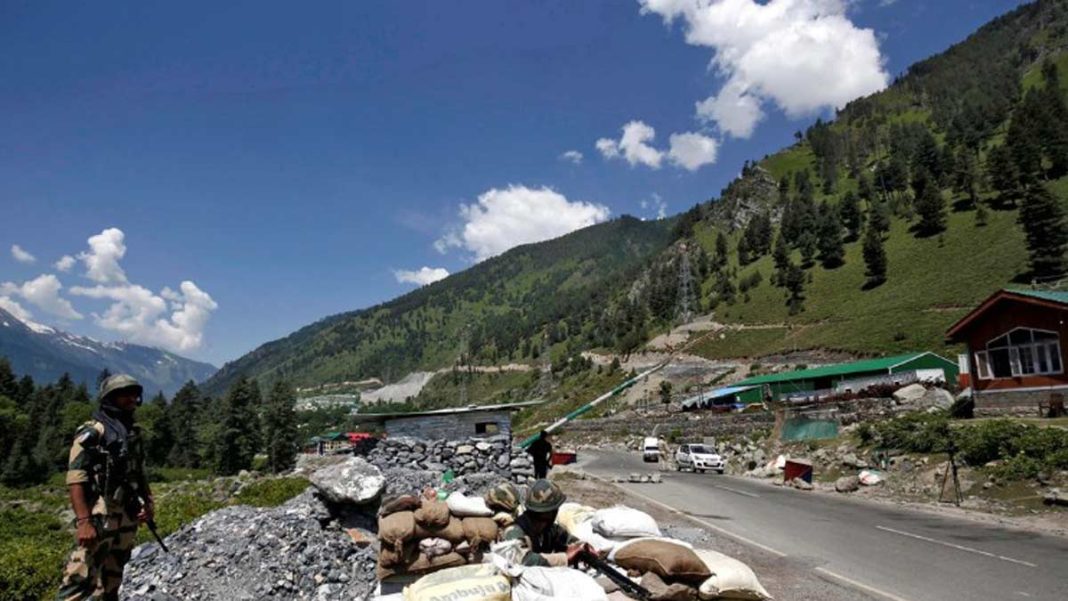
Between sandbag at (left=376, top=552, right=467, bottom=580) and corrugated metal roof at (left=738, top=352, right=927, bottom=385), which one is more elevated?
corrugated metal roof at (left=738, top=352, right=927, bottom=385)

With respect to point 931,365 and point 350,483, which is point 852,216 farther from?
point 350,483

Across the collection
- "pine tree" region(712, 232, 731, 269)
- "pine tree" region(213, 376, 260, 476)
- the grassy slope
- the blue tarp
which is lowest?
"pine tree" region(213, 376, 260, 476)

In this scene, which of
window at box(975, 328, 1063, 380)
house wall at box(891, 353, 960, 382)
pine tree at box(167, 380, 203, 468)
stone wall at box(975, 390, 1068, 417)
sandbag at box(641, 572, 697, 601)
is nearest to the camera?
sandbag at box(641, 572, 697, 601)

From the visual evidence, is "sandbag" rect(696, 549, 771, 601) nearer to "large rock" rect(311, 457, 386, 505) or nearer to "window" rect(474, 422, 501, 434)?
"large rock" rect(311, 457, 386, 505)

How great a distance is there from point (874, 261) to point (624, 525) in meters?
83.5

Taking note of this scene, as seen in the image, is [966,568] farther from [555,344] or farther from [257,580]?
[555,344]

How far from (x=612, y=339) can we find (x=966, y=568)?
121314 millimetres

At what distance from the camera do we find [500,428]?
17.8m

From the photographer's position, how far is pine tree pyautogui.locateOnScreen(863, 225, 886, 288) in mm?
77375

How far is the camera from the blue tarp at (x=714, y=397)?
5585 cm

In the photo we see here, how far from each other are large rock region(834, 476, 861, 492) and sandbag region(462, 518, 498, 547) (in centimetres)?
1748

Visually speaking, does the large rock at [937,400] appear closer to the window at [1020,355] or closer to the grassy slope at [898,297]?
the window at [1020,355]

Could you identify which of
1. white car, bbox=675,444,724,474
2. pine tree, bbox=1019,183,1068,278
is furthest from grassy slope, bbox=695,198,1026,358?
white car, bbox=675,444,724,474

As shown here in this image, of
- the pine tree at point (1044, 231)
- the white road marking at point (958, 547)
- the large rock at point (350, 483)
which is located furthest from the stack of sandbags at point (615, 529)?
the pine tree at point (1044, 231)
